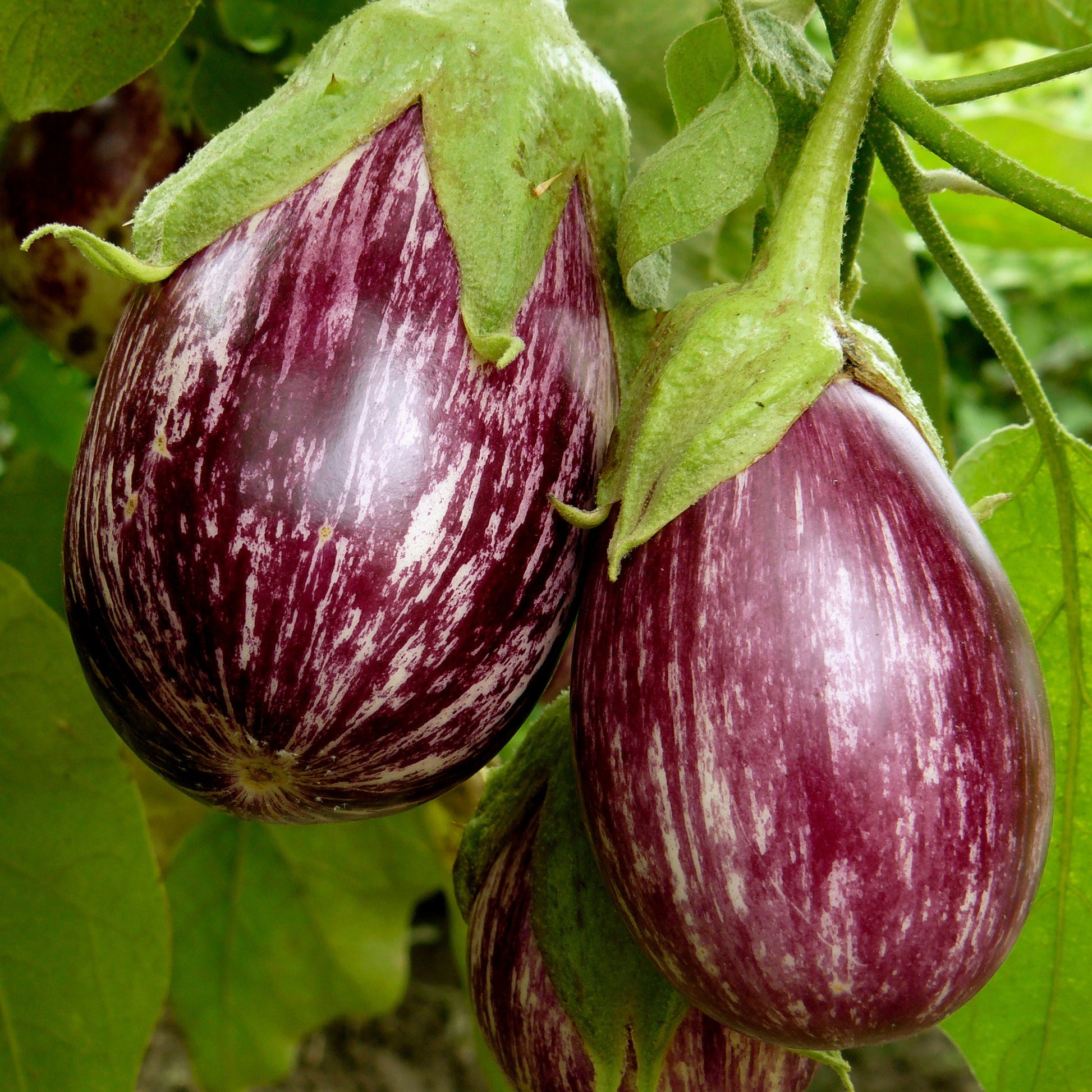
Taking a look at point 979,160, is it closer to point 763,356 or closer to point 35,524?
point 763,356

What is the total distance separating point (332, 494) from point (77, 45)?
382 mm

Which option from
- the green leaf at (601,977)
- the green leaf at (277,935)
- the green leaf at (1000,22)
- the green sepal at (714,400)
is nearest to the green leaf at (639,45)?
the green leaf at (1000,22)

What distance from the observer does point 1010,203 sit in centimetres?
114

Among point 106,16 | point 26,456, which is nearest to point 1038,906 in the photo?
point 106,16

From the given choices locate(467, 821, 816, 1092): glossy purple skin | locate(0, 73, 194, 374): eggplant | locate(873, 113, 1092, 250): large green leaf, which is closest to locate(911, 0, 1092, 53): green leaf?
locate(873, 113, 1092, 250): large green leaf

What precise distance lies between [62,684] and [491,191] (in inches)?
18.2

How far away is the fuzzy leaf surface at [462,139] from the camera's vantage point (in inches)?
19.8

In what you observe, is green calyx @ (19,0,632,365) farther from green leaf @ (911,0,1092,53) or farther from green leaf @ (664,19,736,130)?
green leaf @ (911,0,1092,53)

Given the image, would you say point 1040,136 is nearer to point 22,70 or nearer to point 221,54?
point 221,54

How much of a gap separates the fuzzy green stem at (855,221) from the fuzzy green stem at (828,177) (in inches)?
3.5

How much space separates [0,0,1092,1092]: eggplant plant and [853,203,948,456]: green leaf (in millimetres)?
438

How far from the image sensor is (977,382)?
257 cm

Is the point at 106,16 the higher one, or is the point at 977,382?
the point at 106,16

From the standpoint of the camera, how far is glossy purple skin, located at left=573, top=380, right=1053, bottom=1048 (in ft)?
1.48
